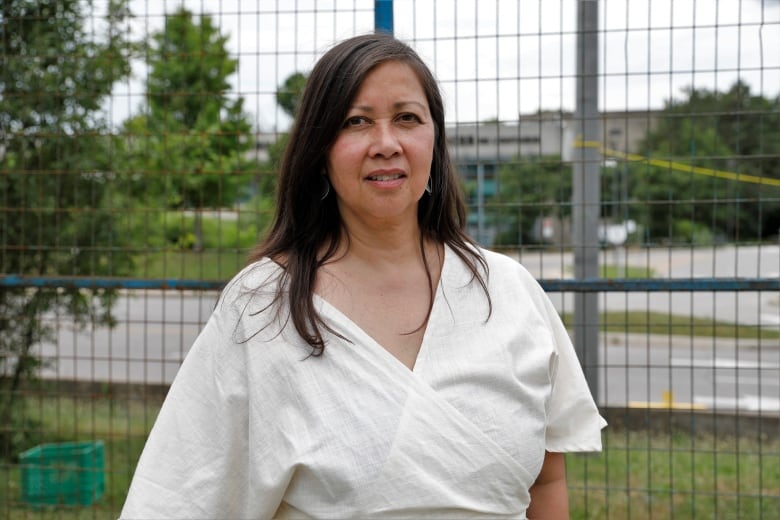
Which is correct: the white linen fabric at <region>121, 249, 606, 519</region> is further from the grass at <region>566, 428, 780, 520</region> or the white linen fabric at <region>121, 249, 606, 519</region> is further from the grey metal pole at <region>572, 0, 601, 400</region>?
the grass at <region>566, 428, 780, 520</region>

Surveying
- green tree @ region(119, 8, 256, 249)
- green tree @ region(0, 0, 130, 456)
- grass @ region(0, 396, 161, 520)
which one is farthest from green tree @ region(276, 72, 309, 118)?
green tree @ region(0, 0, 130, 456)

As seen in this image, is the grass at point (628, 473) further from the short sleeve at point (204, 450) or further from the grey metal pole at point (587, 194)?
the short sleeve at point (204, 450)

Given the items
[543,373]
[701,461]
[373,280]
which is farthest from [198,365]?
[701,461]

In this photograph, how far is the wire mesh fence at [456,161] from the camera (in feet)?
12.3

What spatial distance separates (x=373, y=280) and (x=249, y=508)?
0.49m

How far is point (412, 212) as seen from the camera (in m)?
1.84

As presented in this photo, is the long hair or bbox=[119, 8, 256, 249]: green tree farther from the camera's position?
bbox=[119, 8, 256, 249]: green tree

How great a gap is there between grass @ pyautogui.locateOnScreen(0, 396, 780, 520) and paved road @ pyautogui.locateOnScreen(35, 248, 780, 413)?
14.2 inches

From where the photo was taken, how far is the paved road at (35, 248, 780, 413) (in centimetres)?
525

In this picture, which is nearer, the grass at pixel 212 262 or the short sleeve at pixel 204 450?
the short sleeve at pixel 204 450

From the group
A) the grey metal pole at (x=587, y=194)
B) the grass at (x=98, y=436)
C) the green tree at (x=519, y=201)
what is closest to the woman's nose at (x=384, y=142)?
the green tree at (x=519, y=201)

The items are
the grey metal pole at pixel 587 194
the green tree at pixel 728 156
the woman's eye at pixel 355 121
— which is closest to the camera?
the woman's eye at pixel 355 121

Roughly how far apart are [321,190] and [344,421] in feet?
1.59

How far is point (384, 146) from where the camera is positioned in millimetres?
1646
